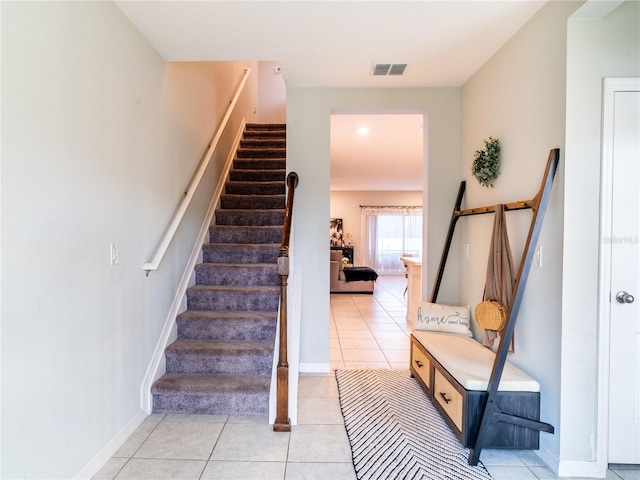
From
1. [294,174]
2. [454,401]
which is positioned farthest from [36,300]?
[454,401]

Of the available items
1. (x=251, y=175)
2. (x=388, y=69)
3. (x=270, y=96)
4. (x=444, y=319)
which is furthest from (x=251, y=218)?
(x=270, y=96)

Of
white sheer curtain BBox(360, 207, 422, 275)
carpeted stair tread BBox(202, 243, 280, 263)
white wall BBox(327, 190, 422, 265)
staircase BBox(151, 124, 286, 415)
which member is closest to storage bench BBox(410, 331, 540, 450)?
staircase BBox(151, 124, 286, 415)

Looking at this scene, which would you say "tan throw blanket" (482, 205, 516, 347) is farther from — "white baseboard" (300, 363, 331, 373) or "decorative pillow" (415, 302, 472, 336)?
"white baseboard" (300, 363, 331, 373)

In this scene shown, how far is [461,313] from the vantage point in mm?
2609

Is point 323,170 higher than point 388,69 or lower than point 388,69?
lower

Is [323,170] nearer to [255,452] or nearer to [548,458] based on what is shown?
[255,452]

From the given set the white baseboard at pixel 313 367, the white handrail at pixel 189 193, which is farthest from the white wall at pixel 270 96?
the white baseboard at pixel 313 367

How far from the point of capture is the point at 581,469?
5.50ft

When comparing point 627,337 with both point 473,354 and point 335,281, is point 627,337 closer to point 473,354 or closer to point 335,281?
point 473,354

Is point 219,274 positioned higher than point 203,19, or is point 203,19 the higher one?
point 203,19

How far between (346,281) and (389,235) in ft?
13.2

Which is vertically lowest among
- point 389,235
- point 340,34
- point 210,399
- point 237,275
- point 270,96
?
point 210,399

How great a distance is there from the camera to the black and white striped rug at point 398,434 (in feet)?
5.70

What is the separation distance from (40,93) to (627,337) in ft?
9.63
